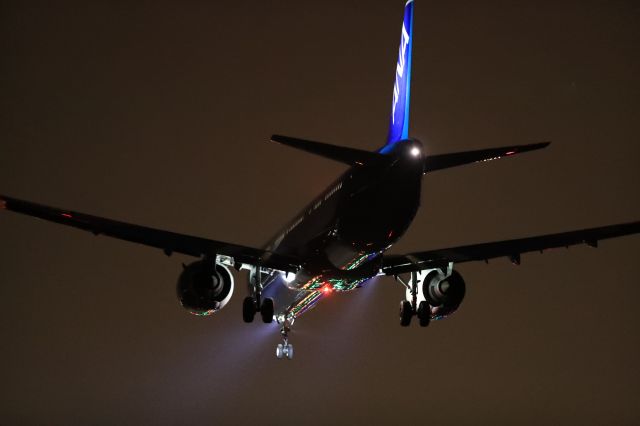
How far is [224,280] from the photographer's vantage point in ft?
123

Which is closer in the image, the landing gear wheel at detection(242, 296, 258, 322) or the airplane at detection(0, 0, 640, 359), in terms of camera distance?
the airplane at detection(0, 0, 640, 359)

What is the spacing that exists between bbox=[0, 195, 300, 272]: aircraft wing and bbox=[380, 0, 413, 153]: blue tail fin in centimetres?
590

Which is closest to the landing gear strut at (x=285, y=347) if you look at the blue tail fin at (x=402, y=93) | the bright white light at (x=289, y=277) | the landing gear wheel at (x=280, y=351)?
the landing gear wheel at (x=280, y=351)

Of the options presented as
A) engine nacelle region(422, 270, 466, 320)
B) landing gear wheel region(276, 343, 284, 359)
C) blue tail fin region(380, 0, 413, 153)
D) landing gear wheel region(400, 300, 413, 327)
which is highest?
blue tail fin region(380, 0, 413, 153)

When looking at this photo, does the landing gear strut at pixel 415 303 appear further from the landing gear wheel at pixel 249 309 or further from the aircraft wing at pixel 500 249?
the landing gear wheel at pixel 249 309

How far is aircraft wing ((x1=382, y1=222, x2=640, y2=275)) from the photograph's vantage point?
39156mm

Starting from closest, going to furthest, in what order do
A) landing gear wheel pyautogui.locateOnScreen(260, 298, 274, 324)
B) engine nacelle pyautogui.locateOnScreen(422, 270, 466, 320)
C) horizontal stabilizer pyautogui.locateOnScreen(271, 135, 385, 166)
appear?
horizontal stabilizer pyautogui.locateOnScreen(271, 135, 385, 166) < landing gear wheel pyautogui.locateOnScreen(260, 298, 274, 324) < engine nacelle pyautogui.locateOnScreen(422, 270, 466, 320)

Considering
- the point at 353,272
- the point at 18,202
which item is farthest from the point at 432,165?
the point at 18,202

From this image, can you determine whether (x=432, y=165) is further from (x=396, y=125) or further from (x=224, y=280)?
(x=224, y=280)

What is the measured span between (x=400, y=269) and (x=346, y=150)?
8330 millimetres

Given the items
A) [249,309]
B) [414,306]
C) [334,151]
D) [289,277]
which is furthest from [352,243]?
[414,306]

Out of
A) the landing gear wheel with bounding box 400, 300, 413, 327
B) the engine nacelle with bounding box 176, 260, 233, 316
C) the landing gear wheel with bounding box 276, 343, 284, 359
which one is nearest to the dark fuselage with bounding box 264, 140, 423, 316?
the engine nacelle with bounding box 176, 260, 233, 316

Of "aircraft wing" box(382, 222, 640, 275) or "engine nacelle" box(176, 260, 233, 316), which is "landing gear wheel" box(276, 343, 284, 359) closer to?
"engine nacelle" box(176, 260, 233, 316)

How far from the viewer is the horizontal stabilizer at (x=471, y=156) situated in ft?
103
